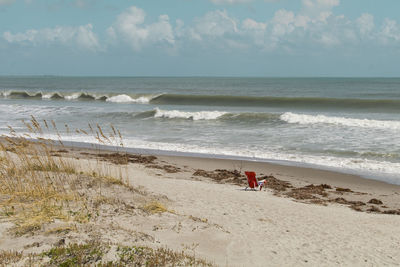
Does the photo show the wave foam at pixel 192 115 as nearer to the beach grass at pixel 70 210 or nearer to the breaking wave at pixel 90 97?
the breaking wave at pixel 90 97

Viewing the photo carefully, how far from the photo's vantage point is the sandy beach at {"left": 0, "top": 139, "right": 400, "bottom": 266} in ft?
15.9

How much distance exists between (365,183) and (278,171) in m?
2.40

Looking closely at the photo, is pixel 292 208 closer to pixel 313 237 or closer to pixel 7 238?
pixel 313 237

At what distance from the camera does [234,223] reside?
639 centimetres

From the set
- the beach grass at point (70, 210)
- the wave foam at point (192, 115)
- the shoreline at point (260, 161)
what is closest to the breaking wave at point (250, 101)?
the wave foam at point (192, 115)

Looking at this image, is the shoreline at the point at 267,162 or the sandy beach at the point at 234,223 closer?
the sandy beach at the point at 234,223

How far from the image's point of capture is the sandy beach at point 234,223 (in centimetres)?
485

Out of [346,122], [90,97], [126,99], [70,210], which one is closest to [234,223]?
[70,210]

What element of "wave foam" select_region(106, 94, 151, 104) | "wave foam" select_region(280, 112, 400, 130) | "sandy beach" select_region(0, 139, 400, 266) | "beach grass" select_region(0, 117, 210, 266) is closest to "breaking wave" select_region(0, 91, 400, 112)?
"wave foam" select_region(106, 94, 151, 104)

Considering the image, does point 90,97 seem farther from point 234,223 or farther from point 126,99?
point 234,223

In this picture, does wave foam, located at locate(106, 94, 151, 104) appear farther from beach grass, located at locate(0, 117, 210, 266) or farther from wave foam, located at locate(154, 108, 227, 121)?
beach grass, located at locate(0, 117, 210, 266)

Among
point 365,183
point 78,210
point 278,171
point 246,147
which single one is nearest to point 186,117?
point 246,147

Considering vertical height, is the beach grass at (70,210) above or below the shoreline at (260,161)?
above

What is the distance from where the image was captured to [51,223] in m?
5.19
